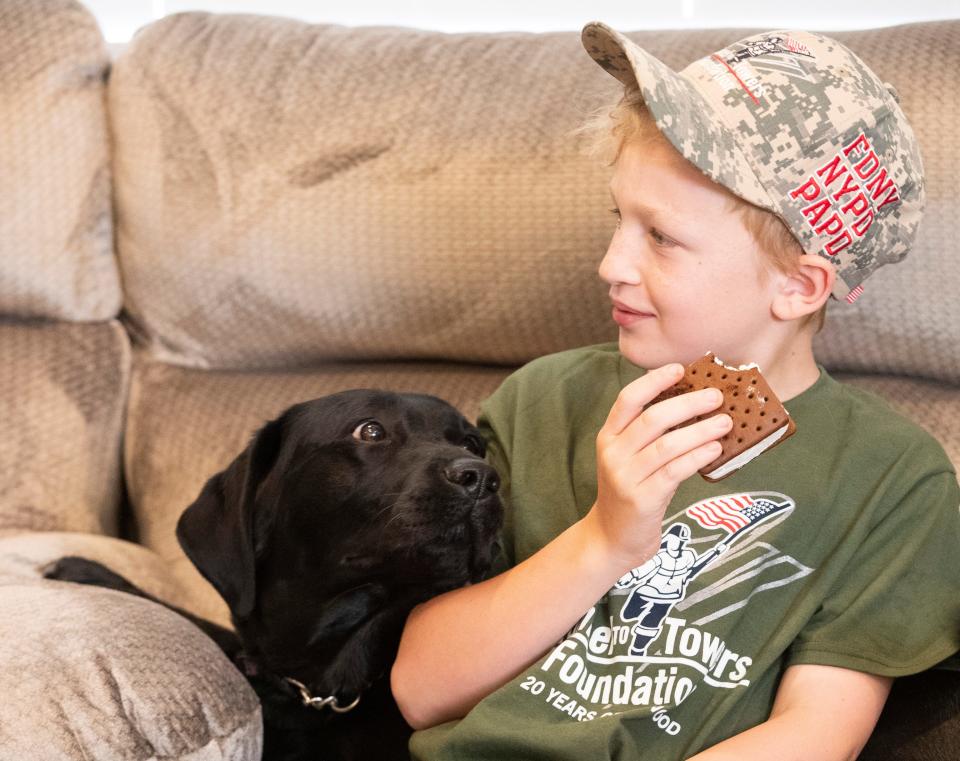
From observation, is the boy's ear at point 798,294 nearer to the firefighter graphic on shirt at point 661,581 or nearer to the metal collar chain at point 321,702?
the firefighter graphic on shirt at point 661,581

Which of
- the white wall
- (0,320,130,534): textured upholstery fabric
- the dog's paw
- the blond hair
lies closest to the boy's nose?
the blond hair

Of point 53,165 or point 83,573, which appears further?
point 53,165

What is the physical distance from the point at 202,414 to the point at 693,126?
1049 millimetres

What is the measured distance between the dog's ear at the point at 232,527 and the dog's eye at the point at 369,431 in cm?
12

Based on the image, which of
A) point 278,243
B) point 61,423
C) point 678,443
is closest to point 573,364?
point 678,443

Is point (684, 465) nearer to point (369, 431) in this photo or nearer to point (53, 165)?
point (369, 431)

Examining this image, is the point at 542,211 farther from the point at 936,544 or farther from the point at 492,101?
the point at 936,544

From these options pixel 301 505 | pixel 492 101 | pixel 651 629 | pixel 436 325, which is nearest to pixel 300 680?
pixel 301 505

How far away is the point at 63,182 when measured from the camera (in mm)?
1864

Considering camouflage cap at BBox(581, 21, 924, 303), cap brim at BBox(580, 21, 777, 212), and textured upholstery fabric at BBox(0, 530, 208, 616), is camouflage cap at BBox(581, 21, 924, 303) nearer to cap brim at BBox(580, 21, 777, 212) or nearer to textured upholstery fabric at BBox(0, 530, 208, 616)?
cap brim at BBox(580, 21, 777, 212)

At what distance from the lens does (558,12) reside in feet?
7.63

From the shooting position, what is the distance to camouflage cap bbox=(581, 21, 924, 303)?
1.10m

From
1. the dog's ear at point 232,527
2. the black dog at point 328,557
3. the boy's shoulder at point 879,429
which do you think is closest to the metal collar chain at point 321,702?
the black dog at point 328,557

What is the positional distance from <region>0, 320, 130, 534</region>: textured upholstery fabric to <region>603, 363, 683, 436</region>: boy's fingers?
3.64 feet
